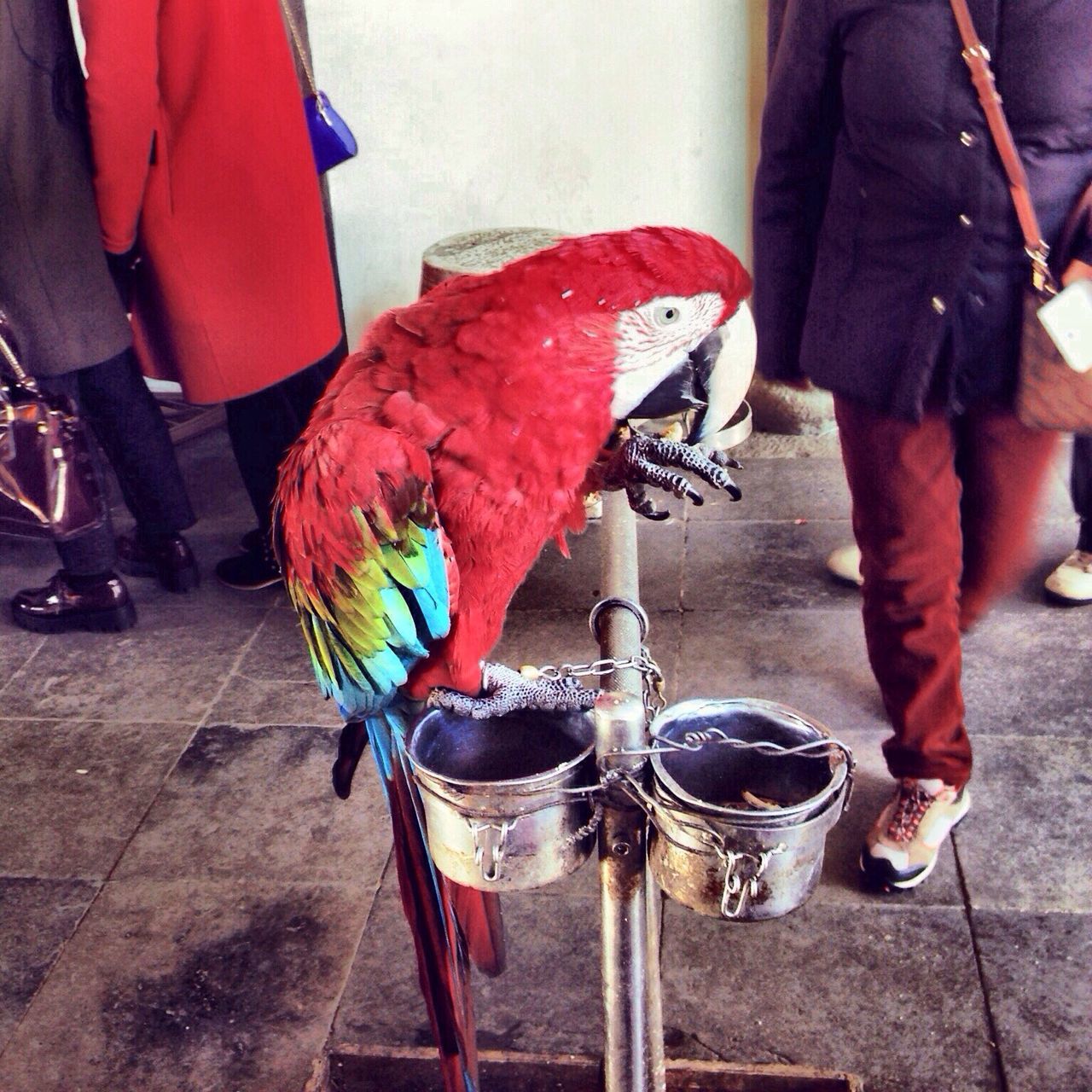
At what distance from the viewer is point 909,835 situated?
1682mm

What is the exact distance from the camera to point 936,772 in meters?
1.64

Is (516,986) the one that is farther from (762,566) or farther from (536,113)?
(536,113)

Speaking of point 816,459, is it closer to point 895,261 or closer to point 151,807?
point 895,261

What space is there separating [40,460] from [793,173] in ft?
5.08

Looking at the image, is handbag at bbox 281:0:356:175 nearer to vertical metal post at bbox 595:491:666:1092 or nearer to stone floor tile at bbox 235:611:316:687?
stone floor tile at bbox 235:611:316:687

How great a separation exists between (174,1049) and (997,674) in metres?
1.64

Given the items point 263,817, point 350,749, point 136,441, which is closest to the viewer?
point 350,749

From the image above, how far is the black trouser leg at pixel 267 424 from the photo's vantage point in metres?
2.53

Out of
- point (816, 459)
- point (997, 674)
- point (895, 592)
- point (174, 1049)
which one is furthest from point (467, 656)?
point (816, 459)

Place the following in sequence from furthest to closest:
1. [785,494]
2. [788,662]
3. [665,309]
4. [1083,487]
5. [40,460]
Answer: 1. [785,494]
2. [1083,487]
3. [788,662]
4. [40,460]
5. [665,309]

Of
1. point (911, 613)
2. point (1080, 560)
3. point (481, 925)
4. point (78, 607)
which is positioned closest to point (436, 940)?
point (481, 925)

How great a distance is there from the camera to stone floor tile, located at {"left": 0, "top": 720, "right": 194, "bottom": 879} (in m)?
1.89

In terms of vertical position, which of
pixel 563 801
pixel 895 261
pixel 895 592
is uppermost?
pixel 895 261

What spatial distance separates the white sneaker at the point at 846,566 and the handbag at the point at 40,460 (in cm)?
167
